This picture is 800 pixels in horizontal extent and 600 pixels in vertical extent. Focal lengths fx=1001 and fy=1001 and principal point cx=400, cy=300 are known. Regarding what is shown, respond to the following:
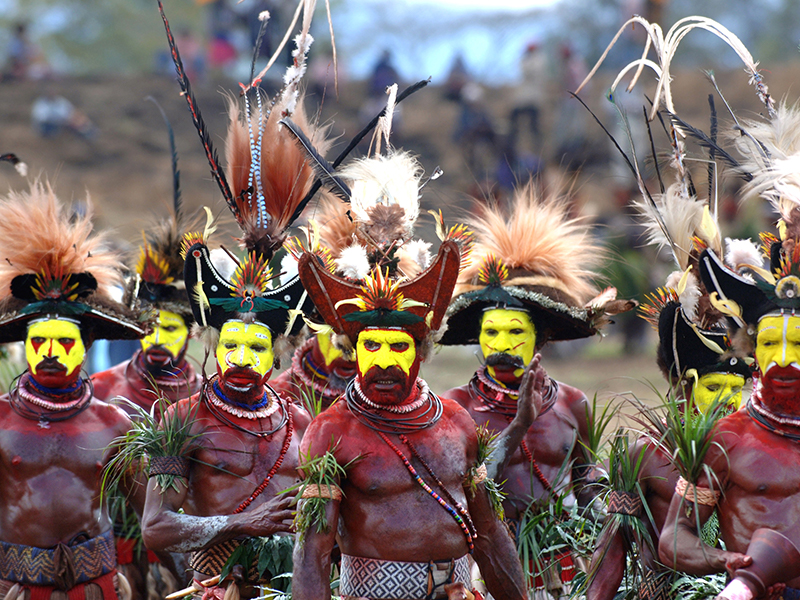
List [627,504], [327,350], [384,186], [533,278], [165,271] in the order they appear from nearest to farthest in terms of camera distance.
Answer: [384,186] < [627,504] < [533,278] < [327,350] < [165,271]

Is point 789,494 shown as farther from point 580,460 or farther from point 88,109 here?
point 88,109

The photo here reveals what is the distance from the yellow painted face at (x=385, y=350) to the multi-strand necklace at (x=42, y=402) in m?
1.84

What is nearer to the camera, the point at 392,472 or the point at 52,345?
A: the point at 392,472

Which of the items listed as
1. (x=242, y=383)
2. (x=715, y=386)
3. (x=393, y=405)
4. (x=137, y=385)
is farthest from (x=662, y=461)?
(x=137, y=385)

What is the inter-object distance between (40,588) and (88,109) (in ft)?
69.4

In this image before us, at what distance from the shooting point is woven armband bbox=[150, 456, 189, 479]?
4039 mm

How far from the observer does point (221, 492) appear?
4.19 metres

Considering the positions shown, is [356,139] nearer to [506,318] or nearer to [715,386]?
[506,318]

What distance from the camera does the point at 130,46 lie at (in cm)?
3178

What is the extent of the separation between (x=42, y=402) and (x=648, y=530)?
9.27 feet

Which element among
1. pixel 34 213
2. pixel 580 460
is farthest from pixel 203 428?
pixel 580 460

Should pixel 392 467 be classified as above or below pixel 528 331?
below

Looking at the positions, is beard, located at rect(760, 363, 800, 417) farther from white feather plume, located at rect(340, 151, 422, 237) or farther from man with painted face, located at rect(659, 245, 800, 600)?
white feather plume, located at rect(340, 151, 422, 237)

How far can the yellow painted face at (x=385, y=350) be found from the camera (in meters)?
3.62
